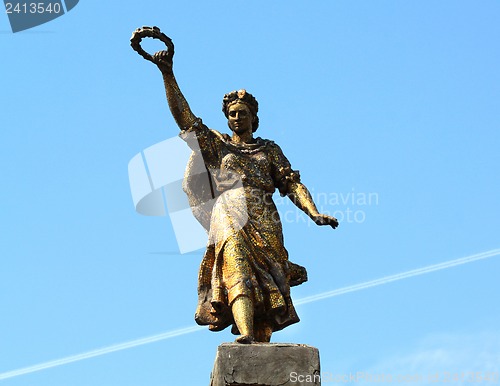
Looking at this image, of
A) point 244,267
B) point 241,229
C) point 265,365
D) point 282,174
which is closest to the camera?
point 265,365

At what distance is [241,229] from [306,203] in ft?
3.37

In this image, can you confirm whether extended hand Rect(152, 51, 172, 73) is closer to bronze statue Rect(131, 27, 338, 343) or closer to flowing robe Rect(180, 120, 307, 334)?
bronze statue Rect(131, 27, 338, 343)

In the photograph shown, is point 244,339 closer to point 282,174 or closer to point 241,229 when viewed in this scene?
point 241,229

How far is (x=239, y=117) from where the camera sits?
464 inches

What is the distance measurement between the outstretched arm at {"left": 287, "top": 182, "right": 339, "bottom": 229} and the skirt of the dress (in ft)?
1.43

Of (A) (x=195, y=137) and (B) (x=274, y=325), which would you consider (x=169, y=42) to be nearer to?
(A) (x=195, y=137)

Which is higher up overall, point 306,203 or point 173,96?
point 173,96

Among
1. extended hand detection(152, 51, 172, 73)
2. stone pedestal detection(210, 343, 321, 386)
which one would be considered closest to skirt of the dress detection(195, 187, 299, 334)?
stone pedestal detection(210, 343, 321, 386)

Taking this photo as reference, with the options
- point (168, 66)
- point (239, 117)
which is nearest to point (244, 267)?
point (239, 117)

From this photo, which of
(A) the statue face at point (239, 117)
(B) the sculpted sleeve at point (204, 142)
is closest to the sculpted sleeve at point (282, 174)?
(A) the statue face at point (239, 117)

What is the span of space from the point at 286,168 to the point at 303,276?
4.54 feet

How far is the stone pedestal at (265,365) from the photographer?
9.47 m

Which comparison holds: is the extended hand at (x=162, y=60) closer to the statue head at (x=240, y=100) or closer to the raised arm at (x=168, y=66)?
the raised arm at (x=168, y=66)

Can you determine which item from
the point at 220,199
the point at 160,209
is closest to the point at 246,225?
the point at 220,199
